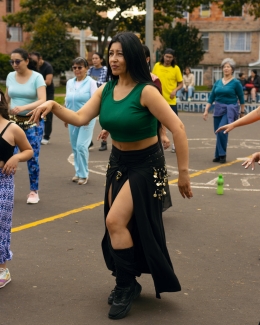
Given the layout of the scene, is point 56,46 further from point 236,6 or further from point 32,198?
point 32,198

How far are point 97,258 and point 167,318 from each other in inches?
62.2

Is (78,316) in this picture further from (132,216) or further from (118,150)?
(118,150)

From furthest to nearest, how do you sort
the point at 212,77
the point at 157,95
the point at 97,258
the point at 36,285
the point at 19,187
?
the point at 212,77
the point at 19,187
the point at 97,258
the point at 36,285
the point at 157,95

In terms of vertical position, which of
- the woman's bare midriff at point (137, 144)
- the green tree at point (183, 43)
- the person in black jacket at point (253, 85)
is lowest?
the person in black jacket at point (253, 85)

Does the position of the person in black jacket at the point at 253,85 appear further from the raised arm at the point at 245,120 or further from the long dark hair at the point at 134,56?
the long dark hair at the point at 134,56

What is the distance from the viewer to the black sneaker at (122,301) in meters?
4.80

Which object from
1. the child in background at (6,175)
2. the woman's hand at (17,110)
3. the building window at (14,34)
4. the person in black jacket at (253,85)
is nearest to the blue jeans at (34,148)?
the woman's hand at (17,110)

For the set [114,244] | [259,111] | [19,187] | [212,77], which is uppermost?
[259,111]

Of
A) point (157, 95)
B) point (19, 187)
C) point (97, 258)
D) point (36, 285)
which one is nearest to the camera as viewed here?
point (157, 95)

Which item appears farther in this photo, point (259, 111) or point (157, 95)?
point (259, 111)

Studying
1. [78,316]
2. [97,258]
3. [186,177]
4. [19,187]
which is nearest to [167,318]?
[78,316]

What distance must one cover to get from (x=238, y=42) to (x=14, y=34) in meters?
21.0

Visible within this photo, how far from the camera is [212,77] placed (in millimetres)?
60438

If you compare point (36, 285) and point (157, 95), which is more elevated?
point (157, 95)
